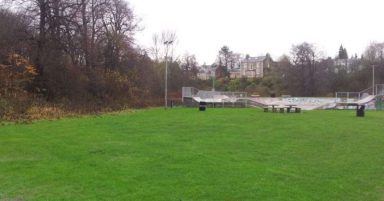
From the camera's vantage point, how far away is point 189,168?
870 cm

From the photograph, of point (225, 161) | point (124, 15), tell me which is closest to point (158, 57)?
point (124, 15)

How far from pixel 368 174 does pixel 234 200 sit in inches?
142

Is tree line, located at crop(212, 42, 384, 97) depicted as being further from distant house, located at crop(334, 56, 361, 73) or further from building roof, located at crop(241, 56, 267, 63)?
building roof, located at crop(241, 56, 267, 63)

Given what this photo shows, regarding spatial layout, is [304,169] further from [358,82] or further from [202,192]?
[358,82]

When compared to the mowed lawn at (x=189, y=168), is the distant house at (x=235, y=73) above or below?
above

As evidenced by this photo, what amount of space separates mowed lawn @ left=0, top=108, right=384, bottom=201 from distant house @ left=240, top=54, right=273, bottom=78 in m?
93.4

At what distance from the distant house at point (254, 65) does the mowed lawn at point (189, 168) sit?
93.4 metres

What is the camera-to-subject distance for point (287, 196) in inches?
258

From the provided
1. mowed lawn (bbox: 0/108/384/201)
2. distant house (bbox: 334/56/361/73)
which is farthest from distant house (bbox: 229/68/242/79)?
mowed lawn (bbox: 0/108/384/201)

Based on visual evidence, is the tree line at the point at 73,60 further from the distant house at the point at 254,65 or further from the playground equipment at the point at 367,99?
the distant house at the point at 254,65

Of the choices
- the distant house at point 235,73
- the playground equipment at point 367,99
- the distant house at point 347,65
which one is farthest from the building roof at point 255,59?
the playground equipment at point 367,99

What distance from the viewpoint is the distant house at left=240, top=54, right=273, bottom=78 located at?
107 m

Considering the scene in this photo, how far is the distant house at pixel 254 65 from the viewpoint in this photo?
107 metres

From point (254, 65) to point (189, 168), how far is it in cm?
10533
